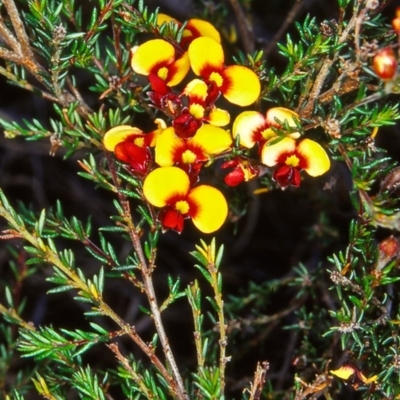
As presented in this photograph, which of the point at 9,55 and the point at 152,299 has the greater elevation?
the point at 9,55

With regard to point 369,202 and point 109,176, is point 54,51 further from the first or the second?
point 369,202

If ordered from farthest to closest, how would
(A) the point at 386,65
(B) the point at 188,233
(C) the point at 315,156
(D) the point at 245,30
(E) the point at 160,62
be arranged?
(B) the point at 188,233 → (D) the point at 245,30 → (E) the point at 160,62 → (C) the point at 315,156 → (A) the point at 386,65

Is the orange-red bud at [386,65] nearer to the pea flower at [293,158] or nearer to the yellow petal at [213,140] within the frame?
the pea flower at [293,158]

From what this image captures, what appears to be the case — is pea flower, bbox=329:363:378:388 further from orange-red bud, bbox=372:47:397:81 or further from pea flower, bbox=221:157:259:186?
orange-red bud, bbox=372:47:397:81

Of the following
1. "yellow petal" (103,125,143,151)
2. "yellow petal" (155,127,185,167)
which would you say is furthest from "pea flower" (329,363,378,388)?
"yellow petal" (103,125,143,151)

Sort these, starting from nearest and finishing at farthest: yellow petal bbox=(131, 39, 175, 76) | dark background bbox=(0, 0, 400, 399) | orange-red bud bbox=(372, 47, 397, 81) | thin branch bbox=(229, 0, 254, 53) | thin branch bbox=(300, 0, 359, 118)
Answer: orange-red bud bbox=(372, 47, 397, 81) < thin branch bbox=(300, 0, 359, 118) < yellow petal bbox=(131, 39, 175, 76) < thin branch bbox=(229, 0, 254, 53) < dark background bbox=(0, 0, 400, 399)

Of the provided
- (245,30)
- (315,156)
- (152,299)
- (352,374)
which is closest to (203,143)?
(315,156)

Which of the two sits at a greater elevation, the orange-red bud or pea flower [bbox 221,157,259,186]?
the orange-red bud

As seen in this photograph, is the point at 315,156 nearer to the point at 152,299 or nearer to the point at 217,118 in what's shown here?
the point at 217,118
